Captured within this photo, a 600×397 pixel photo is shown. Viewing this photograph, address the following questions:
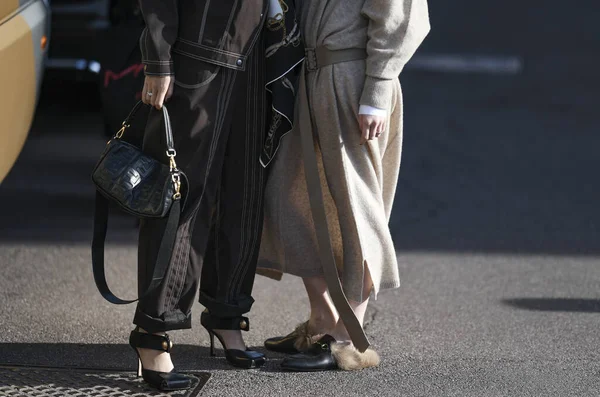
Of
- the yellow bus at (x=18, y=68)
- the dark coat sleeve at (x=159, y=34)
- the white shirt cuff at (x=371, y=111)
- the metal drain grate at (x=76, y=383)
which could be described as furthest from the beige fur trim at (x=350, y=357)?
the yellow bus at (x=18, y=68)

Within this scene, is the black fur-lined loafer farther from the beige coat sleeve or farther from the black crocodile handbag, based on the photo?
the beige coat sleeve

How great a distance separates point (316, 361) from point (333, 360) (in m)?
0.07

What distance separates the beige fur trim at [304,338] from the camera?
381 cm

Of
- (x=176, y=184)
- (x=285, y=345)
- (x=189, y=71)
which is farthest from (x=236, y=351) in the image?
(x=189, y=71)

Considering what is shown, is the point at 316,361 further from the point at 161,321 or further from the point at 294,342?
the point at 161,321

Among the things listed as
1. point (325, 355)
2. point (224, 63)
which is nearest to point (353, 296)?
point (325, 355)

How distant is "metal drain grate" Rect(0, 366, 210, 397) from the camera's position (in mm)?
3369

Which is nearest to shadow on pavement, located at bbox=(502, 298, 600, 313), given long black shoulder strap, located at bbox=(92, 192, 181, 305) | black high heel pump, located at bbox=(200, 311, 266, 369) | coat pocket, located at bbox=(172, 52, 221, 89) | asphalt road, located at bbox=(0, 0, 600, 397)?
asphalt road, located at bbox=(0, 0, 600, 397)

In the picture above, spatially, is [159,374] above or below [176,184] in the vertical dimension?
below

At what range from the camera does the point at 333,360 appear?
368cm

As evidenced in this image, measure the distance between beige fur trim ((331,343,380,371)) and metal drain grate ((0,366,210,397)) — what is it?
1.60ft

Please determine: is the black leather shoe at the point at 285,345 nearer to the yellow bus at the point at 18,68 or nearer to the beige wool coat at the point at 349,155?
the beige wool coat at the point at 349,155

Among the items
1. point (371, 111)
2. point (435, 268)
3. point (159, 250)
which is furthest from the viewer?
point (435, 268)

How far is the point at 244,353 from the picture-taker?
365 cm
